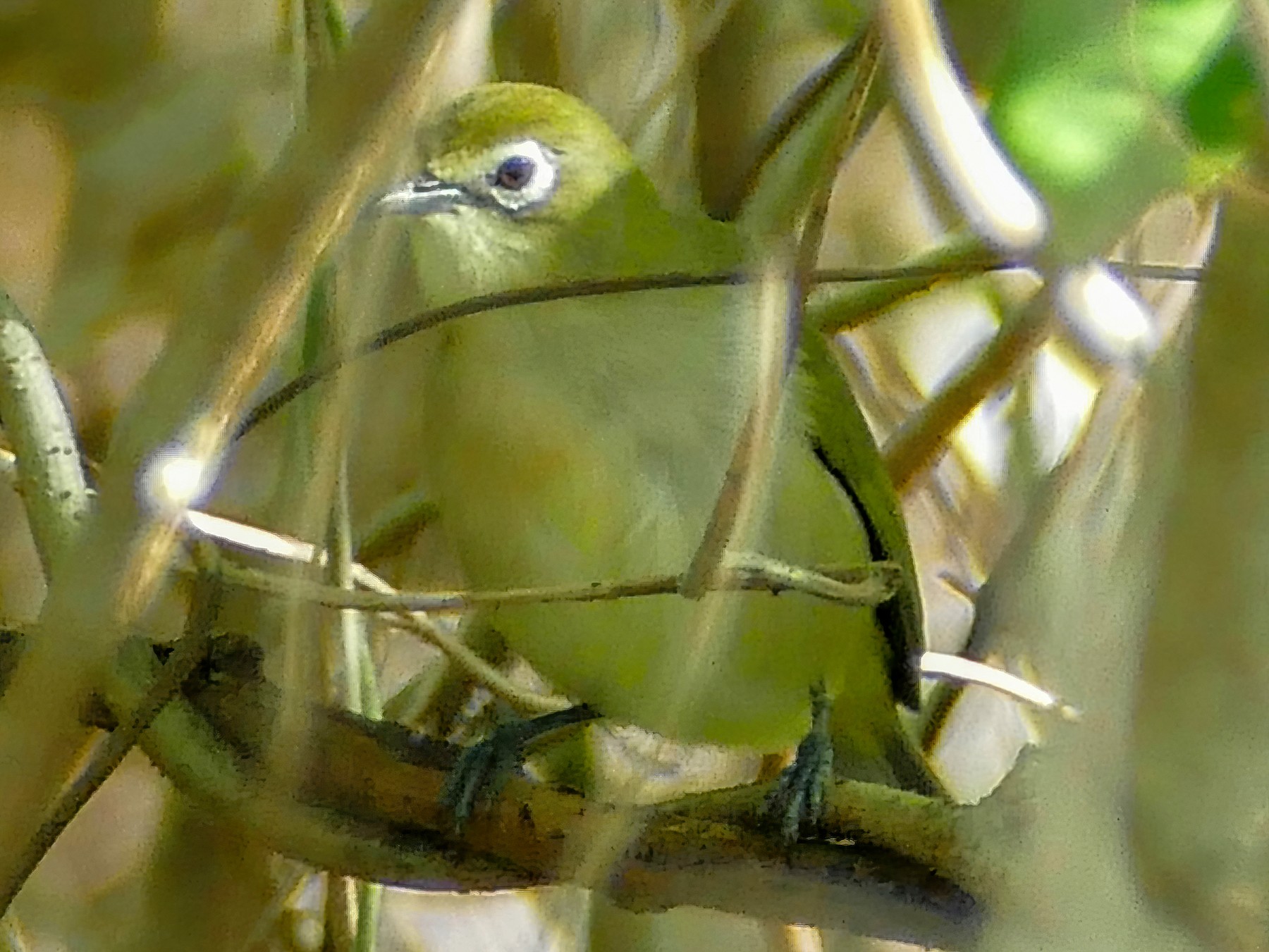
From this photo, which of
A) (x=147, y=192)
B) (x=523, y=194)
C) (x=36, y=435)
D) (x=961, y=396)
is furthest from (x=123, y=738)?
(x=147, y=192)

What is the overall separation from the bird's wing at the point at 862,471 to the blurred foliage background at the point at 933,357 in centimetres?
7

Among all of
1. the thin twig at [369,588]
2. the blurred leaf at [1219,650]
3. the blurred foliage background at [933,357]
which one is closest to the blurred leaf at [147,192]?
the blurred foliage background at [933,357]

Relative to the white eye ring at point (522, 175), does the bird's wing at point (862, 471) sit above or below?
below

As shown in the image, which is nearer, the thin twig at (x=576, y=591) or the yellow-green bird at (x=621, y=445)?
the thin twig at (x=576, y=591)

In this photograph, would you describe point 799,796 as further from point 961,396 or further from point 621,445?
point 961,396

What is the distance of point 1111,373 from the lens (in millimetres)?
599

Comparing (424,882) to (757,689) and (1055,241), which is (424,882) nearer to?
(757,689)

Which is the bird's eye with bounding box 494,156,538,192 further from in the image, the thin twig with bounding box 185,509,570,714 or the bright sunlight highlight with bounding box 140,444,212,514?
the bright sunlight highlight with bounding box 140,444,212,514

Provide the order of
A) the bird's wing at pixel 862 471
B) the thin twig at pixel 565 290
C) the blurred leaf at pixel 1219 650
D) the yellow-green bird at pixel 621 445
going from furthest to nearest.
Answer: the bird's wing at pixel 862 471 < the yellow-green bird at pixel 621 445 < the thin twig at pixel 565 290 < the blurred leaf at pixel 1219 650

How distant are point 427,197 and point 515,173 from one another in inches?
2.5

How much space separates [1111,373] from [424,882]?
0.41m

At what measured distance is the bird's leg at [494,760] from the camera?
734 millimetres

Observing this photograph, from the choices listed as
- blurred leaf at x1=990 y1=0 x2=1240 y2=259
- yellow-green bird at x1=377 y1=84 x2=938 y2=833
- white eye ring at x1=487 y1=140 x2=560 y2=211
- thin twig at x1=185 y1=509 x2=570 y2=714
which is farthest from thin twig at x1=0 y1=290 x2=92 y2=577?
blurred leaf at x1=990 y1=0 x2=1240 y2=259

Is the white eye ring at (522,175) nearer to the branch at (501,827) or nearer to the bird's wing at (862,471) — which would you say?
the bird's wing at (862,471)
